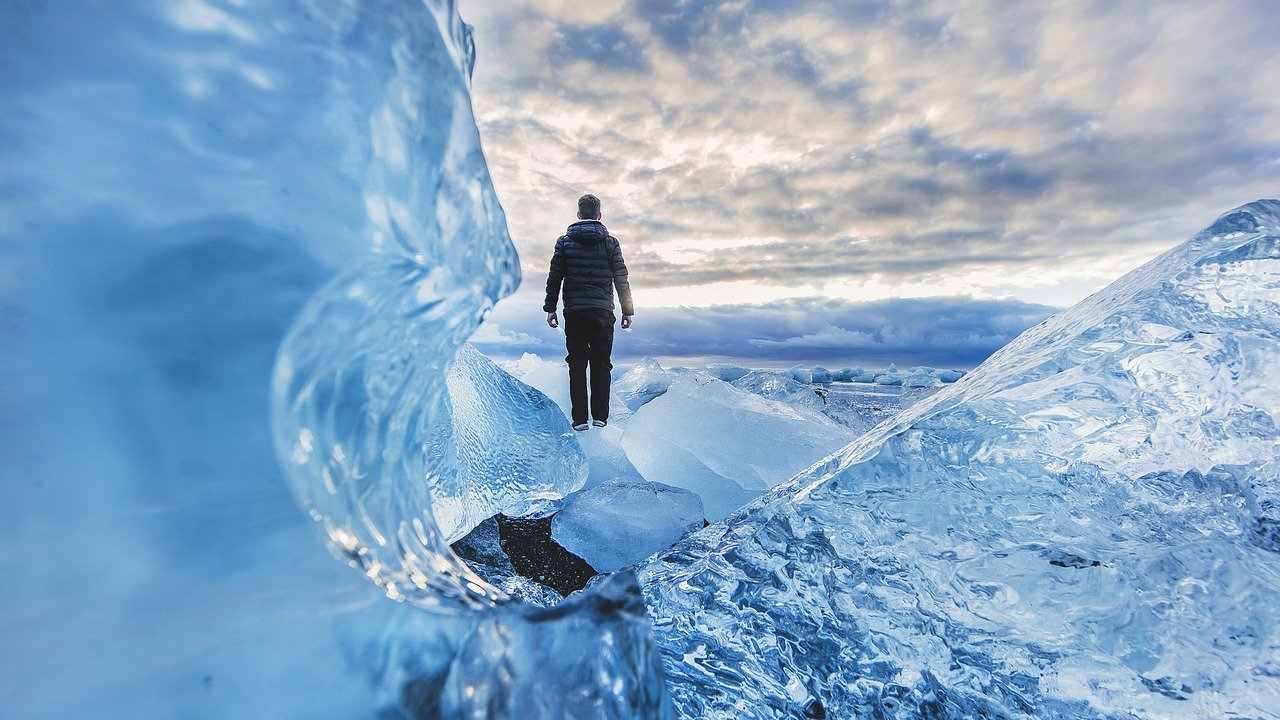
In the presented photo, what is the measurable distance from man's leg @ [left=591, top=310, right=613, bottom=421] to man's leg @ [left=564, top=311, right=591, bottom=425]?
68 millimetres

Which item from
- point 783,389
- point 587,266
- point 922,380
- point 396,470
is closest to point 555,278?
point 587,266

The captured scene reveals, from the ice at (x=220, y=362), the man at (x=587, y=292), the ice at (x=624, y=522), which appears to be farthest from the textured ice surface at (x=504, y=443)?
the ice at (x=220, y=362)

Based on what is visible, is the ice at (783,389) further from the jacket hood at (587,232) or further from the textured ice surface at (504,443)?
the jacket hood at (587,232)

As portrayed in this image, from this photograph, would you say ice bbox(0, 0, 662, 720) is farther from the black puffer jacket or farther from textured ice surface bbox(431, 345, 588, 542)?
the black puffer jacket

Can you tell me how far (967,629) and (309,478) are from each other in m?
1.02

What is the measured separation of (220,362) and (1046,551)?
1.26 m

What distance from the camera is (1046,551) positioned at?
0.97 m

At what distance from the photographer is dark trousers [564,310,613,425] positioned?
463cm

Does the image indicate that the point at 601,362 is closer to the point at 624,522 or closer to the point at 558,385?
the point at 558,385

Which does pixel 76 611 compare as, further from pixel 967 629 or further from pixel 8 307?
pixel 967 629

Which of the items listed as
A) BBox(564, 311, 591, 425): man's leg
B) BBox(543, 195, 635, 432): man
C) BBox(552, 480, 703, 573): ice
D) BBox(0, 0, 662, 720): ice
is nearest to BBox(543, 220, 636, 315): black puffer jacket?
BBox(543, 195, 635, 432): man

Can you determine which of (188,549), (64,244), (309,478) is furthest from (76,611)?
(64,244)

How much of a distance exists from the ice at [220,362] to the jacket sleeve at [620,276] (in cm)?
385

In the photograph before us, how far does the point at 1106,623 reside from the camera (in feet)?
2.98
